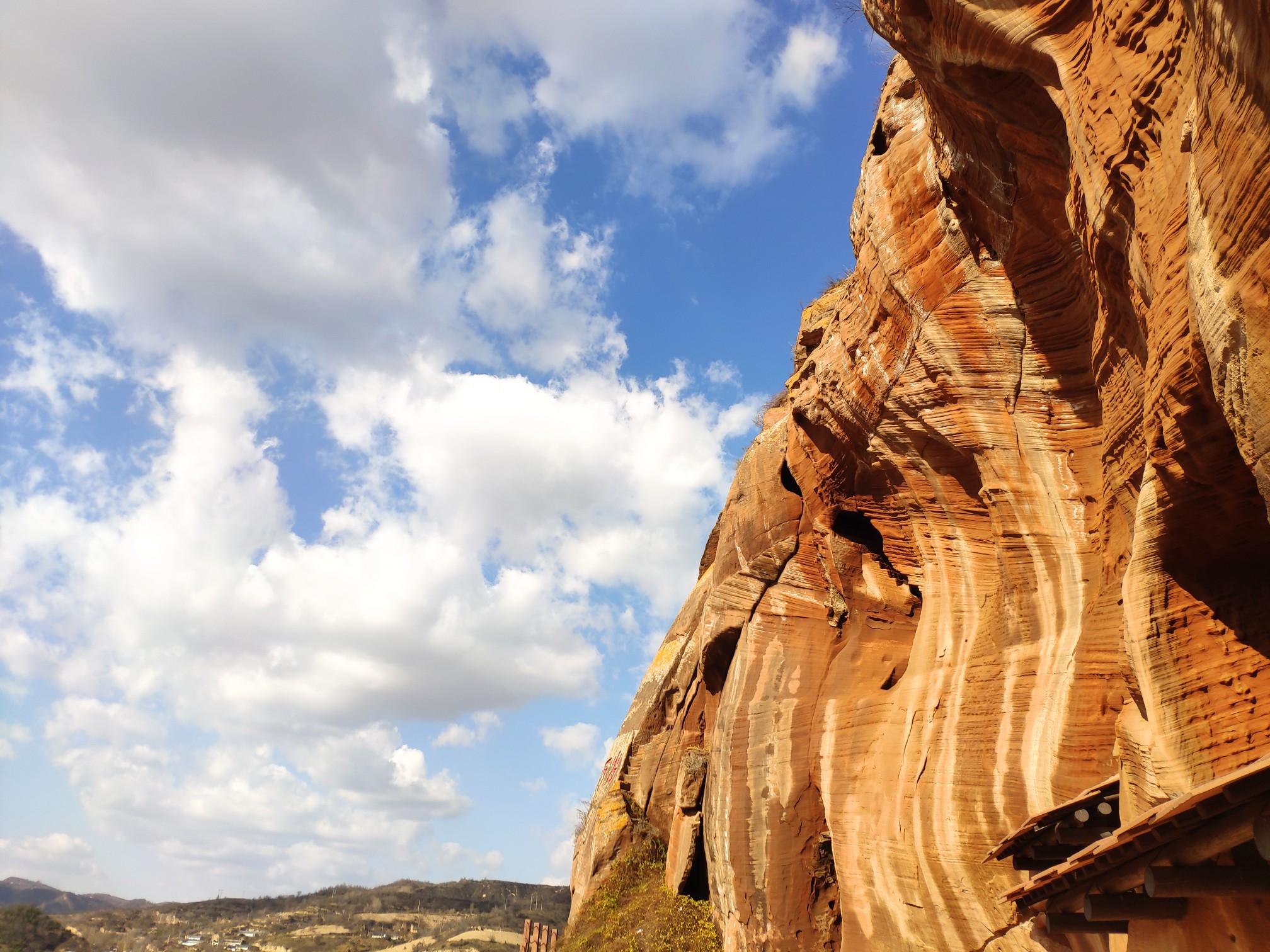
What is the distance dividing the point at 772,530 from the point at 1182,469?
11.7 meters

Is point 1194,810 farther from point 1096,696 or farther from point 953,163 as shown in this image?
point 953,163

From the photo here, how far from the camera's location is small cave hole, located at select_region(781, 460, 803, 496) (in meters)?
18.0

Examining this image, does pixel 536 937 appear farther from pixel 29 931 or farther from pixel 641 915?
pixel 29 931

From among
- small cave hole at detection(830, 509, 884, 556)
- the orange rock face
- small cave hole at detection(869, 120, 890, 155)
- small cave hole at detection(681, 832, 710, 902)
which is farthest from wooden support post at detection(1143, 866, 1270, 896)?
small cave hole at detection(681, 832, 710, 902)

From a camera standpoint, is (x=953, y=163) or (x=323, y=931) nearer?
(x=953, y=163)

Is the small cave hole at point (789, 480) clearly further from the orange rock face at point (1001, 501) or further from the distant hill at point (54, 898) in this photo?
the distant hill at point (54, 898)

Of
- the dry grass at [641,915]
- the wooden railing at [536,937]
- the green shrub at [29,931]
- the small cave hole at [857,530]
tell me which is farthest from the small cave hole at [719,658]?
the green shrub at [29,931]

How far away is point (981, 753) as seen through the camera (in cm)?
1063

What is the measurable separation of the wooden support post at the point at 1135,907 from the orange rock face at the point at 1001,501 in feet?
0.69

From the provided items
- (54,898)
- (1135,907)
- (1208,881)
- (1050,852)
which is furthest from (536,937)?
(54,898)

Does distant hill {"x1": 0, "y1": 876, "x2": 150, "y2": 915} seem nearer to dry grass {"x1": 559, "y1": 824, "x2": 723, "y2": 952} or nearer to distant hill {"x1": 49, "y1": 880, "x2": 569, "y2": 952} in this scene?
distant hill {"x1": 49, "y1": 880, "x2": 569, "y2": 952}

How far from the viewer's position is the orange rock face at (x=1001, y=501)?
5805mm

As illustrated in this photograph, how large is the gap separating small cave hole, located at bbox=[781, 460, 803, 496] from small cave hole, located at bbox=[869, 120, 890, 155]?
21.5 ft

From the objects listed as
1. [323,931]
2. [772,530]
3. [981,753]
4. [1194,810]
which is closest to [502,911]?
[323,931]
